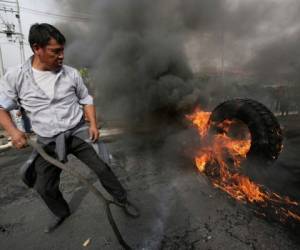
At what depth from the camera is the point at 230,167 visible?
14.7ft

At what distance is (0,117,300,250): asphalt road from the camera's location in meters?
2.64

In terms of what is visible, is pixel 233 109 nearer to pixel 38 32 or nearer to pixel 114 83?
pixel 38 32

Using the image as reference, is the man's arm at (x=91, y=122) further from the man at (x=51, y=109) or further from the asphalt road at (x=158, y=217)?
the asphalt road at (x=158, y=217)

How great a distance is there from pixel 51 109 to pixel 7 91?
470 mm

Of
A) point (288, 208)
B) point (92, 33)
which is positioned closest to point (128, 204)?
point (288, 208)

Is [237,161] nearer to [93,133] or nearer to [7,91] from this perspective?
[93,133]

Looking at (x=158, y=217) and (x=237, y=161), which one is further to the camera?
(x=237, y=161)

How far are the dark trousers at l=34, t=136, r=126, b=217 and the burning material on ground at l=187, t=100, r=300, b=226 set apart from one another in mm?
1832

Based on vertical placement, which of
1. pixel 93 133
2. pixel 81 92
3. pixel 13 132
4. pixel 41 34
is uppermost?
pixel 41 34

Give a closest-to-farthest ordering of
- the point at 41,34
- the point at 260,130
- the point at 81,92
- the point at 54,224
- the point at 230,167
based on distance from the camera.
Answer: the point at 41,34
the point at 81,92
the point at 54,224
the point at 260,130
the point at 230,167

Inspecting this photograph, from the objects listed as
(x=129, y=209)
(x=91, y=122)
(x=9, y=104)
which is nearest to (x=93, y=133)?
(x=91, y=122)

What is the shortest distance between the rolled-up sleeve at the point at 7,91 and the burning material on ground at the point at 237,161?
3.14 metres

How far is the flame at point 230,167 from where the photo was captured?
3371 millimetres

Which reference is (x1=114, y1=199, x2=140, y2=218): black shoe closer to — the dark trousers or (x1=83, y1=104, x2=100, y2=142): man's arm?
the dark trousers
